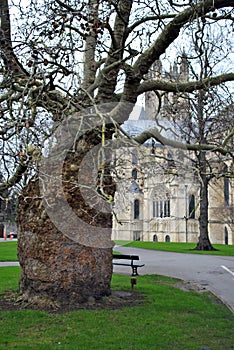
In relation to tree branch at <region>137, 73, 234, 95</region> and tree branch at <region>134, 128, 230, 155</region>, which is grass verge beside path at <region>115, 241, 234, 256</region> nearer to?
tree branch at <region>134, 128, 230, 155</region>

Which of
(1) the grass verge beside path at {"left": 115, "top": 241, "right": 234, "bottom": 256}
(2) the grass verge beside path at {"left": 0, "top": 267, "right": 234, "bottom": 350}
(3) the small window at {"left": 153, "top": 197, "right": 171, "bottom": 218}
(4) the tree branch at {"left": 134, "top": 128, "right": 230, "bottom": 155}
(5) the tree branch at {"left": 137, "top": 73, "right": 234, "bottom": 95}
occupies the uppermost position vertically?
(3) the small window at {"left": 153, "top": 197, "right": 171, "bottom": 218}

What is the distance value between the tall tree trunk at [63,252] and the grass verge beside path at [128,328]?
0.66 meters

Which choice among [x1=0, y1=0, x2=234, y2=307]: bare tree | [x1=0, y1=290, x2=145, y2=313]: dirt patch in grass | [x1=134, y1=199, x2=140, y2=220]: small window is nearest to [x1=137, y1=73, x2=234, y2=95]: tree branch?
[x1=0, y1=0, x2=234, y2=307]: bare tree

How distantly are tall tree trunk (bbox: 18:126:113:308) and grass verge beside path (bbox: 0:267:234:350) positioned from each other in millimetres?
663

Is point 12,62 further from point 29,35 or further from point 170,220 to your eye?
point 170,220

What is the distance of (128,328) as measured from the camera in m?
7.15

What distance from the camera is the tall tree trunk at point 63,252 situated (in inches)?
343

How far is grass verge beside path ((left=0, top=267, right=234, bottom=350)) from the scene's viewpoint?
6.26 metres

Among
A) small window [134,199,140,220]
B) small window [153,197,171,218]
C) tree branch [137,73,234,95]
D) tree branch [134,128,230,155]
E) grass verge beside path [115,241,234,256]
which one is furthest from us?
small window [134,199,140,220]

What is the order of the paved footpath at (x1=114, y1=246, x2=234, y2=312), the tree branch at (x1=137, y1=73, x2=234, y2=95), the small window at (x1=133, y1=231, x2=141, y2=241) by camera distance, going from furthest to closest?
the small window at (x1=133, y1=231, x2=141, y2=241), the paved footpath at (x1=114, y1=246, x2=234, y2=312), the tree branch at (x1=137, y1=73, x2=234, y2=95)

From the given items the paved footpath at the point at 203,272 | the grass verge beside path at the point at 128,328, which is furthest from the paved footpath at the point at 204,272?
the grass verge beside path at the point at 128,328

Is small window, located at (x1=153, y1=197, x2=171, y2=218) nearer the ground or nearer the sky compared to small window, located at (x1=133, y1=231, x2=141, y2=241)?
nearer the sky

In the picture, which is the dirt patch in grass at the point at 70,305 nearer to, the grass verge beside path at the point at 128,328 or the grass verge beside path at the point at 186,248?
the grass verge beside path at the point at 128,328

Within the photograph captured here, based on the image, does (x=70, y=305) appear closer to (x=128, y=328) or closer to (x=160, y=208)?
(x=128, y=328)
